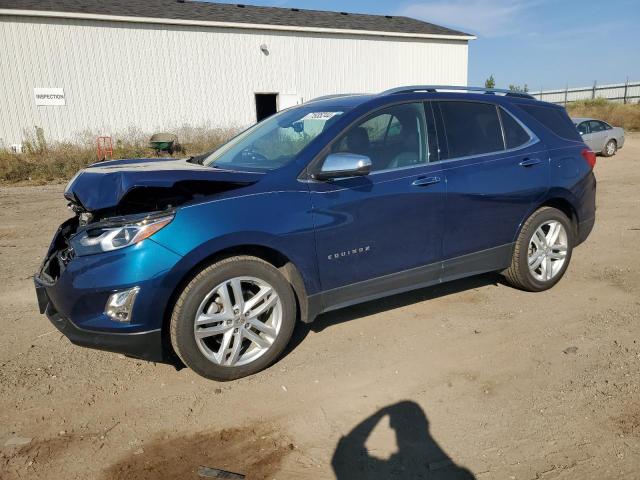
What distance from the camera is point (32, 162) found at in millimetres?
15336

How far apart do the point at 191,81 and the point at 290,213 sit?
762 inches

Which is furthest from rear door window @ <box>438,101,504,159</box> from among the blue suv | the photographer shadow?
the photographer shadow

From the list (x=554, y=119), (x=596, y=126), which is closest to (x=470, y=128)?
(x=554, y=119)

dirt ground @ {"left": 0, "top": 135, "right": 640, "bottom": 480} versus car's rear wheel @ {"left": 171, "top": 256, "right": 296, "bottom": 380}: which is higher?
car's rear wheel @ {"left": 171, "top": 256, "right": 296, "bottom": 380}

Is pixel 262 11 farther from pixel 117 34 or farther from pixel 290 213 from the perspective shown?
pixel 290 213

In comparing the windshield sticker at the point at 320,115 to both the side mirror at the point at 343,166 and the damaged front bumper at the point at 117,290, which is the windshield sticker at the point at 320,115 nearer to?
the side mirror at the point at 343,166

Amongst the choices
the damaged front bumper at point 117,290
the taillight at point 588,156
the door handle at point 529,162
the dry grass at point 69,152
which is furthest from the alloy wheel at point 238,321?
the dry grass at point 69,152

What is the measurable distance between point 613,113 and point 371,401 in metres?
34.5

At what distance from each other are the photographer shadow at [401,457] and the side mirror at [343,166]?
60.4 inches

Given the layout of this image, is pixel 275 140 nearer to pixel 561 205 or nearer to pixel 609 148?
pixel 561 205

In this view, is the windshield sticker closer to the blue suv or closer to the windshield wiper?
the blue suv

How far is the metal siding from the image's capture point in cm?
1828

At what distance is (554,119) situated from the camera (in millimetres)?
4789

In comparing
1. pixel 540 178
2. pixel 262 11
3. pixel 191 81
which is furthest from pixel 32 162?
pixel 540 178
